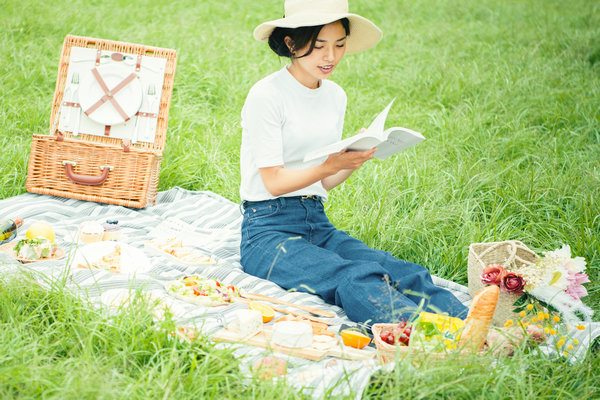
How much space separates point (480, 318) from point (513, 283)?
0.40m

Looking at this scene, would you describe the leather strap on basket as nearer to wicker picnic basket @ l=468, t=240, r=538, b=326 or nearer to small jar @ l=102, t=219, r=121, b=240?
small jar @ l=102, t=219, r=121, b=240

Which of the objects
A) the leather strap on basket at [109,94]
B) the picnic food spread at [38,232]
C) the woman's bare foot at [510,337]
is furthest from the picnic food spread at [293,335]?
the leather strap on basket at [109,94]

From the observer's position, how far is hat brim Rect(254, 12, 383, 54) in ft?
9.67

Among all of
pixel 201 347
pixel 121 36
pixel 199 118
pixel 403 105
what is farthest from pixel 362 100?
pixel 201 347

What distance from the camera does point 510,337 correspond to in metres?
2.46

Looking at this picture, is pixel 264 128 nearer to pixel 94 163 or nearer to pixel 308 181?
pixel 308 181

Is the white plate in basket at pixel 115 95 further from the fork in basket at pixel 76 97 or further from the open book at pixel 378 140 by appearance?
the open book at pixel 378 140

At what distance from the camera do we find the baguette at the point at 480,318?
91.0 inches

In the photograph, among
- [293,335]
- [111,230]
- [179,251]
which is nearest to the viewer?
[293,335]

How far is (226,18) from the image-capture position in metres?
9.14

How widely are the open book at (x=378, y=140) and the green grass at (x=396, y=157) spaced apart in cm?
92

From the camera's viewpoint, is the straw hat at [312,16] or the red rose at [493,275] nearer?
the red rose at [493,275]

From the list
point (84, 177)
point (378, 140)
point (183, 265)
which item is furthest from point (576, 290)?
point (84, 177)

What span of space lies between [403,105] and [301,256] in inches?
146
